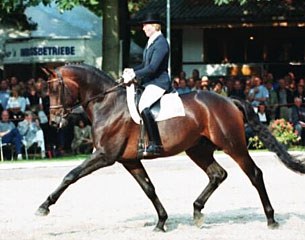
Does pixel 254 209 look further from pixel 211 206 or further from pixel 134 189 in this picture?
pixel 134 189

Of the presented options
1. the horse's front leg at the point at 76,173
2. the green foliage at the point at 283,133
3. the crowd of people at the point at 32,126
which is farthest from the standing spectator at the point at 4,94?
the horse's front leg at the point at 76,173

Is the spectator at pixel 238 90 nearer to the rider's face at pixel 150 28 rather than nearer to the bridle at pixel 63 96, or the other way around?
the rider's face at pixel 150 28

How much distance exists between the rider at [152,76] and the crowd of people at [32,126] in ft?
38.4

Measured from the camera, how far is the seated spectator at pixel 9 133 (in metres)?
23.2

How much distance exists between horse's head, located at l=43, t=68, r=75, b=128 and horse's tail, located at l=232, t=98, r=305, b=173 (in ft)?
7.17

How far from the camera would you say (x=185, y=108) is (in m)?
11.6

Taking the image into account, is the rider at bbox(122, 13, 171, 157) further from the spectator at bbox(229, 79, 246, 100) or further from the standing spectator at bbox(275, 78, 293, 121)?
the standing spectator at bbox(275, 78, 293, 121)

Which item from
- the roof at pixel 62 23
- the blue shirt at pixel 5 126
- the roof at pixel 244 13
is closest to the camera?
the blue shirt at pixel 5 126

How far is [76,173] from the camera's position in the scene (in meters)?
11.0

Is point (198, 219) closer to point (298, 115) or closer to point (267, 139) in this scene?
point (267, 139)

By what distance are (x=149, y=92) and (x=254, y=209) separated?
2901 mm

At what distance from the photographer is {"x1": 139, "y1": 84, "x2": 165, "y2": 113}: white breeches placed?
11352 mm

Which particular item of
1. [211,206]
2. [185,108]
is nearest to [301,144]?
[211,206]

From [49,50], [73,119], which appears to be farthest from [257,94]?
[49,50]
